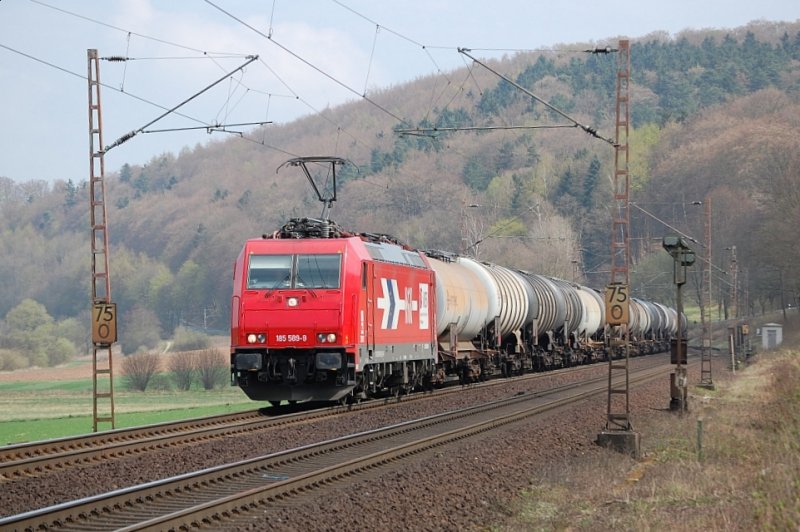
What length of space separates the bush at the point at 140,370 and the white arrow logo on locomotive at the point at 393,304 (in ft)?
105

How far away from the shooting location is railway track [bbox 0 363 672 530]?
11.1 metres

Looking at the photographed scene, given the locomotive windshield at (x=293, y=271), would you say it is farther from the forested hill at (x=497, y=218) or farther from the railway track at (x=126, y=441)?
the forested hill at (x=497, y=218)

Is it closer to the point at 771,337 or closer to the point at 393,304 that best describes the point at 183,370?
the point at 393,304

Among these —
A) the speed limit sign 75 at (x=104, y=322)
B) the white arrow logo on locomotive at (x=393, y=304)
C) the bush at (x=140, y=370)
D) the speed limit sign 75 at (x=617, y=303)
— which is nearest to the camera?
the speed limit sign 75 at (x=617, y=303)

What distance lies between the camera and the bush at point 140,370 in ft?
183

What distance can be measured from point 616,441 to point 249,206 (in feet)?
549

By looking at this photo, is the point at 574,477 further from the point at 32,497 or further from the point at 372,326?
the point at 372,326

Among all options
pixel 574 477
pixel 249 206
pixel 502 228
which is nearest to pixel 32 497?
pixel 574 477

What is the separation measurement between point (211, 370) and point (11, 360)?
33763 millimetres

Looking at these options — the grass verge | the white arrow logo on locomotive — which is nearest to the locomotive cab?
the white arrow logo on locomotive

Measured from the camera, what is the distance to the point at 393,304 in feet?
84.2

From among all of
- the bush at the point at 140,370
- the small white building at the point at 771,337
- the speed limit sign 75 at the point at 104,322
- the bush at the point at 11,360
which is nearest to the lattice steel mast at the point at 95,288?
the speed limit sign 75 at the point at 104,322

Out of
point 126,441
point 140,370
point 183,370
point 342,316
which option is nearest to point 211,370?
point 183,370

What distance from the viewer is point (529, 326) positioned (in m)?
41.5
